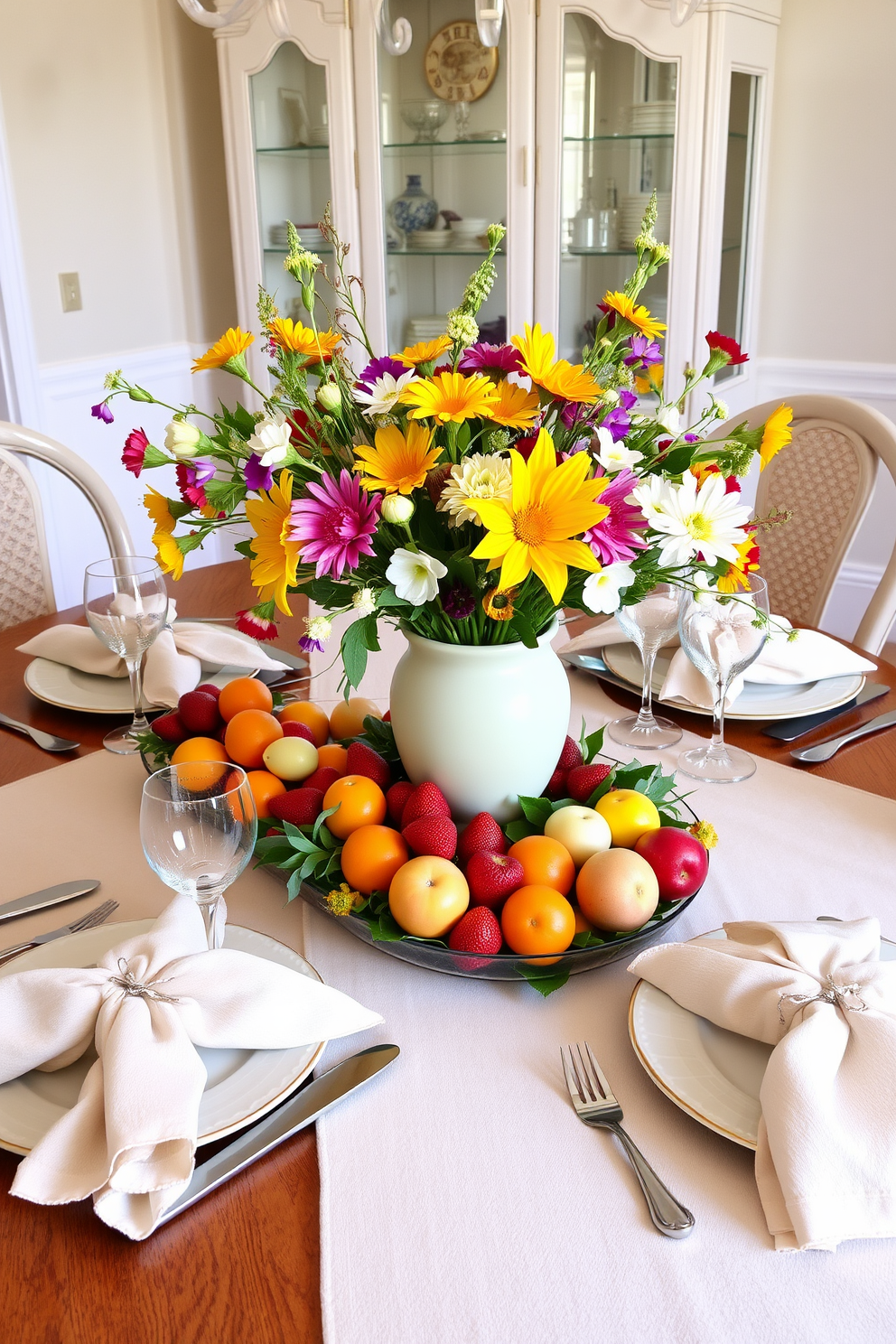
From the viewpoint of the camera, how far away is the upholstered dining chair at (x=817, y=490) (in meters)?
1.84

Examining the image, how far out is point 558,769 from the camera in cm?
104

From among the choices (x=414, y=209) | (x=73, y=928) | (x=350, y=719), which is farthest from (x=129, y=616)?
(x=414, y=209)

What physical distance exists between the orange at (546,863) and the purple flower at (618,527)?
23 centimetres

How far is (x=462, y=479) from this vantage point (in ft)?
2.53

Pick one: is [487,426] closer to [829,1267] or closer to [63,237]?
[829,1267]

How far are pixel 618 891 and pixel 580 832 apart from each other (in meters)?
0.08

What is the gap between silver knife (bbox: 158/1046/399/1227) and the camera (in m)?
0.66

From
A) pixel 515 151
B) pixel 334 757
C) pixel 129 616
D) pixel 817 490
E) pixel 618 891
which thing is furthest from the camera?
pixel 515 151

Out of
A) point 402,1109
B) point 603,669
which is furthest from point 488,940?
point 603,669

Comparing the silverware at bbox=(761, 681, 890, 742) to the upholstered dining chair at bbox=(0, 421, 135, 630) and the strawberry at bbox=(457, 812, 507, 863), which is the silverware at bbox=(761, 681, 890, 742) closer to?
the strawberry at bbox=(457, 812, 507, 863)

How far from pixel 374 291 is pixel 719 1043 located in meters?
2.77

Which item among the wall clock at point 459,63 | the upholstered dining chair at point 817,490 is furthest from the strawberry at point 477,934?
the wall clock at point 459,63

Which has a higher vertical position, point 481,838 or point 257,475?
point 257,475

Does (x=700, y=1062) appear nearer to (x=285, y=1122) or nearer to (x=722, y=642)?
(x=285, y=1122)
